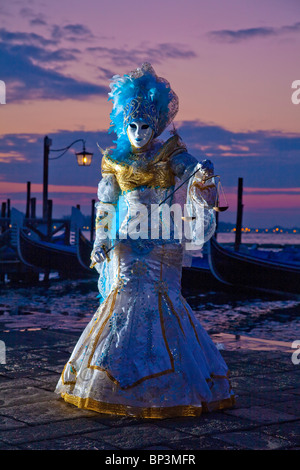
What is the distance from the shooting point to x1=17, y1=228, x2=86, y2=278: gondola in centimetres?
2052

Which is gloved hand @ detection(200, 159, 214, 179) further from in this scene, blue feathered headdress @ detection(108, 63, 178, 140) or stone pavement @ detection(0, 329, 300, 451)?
stone pavement @ detection(0, 329, 300, 451)

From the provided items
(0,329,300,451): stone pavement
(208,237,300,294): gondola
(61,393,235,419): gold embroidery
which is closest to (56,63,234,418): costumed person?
(61,393,235,419): gold embroidery

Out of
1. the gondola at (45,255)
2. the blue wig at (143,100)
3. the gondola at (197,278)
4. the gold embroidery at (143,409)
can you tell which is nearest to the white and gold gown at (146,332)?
the gold embroidery at (143,409)

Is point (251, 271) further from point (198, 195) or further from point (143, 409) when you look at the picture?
point (143, 409)

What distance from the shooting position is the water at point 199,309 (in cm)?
918

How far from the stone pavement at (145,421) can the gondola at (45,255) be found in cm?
1556

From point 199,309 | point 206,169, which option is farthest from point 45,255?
point 206,169

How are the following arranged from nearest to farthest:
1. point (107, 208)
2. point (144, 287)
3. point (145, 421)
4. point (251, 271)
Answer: point (145, 421) → point (144, 287) → point (107, 208) → point (251, 271)

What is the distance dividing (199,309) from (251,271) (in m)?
3.55

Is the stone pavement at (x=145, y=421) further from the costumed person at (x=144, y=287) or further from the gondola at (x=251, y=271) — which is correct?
the gondola at (x=251, y=271)

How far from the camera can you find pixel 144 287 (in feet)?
12.1

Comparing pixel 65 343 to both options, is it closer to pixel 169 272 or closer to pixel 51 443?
pixel 169 272

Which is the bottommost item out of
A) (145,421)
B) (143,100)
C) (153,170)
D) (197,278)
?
(197,278)
